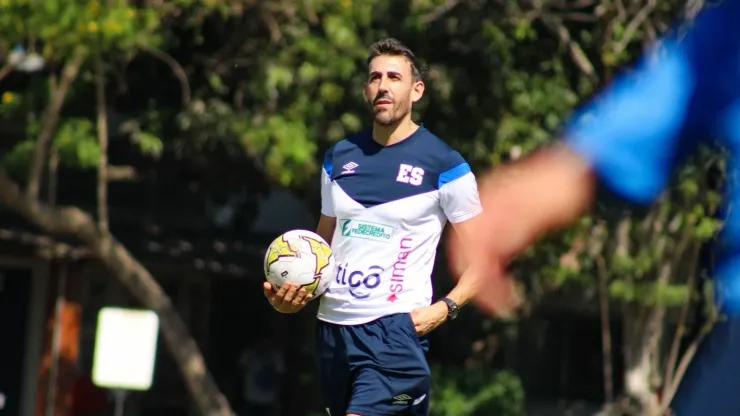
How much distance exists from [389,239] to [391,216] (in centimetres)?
8

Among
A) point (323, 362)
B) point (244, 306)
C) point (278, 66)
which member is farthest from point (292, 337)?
point (323, 362)

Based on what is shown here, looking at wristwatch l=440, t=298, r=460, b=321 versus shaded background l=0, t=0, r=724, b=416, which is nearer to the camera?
wristwatch l=440, t=298, r=460, b=321

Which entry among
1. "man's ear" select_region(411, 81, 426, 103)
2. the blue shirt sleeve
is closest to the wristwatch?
"man's ear" select_region(411, 81, 426, 103)

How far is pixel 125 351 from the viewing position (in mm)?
11883

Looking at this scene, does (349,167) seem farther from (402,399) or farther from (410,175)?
(402,399)

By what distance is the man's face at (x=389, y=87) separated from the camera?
4805mm

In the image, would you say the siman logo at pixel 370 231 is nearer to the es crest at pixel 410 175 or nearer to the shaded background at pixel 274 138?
the es crest at pixel 410 175

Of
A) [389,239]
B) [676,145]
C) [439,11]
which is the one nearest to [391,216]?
[389,239]

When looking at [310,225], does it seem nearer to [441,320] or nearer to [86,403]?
[86,403]

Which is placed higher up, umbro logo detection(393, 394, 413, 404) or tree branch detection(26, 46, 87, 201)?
tree branch detection(26, 46, 87, 201)

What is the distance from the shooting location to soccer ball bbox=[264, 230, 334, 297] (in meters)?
4.70

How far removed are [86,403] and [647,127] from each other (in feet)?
51.8

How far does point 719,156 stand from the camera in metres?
2.55

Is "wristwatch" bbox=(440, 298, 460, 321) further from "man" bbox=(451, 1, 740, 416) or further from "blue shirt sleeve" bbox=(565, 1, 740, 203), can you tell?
"blue shirt sleeve" bbox=(565, 1, 740, 203)
